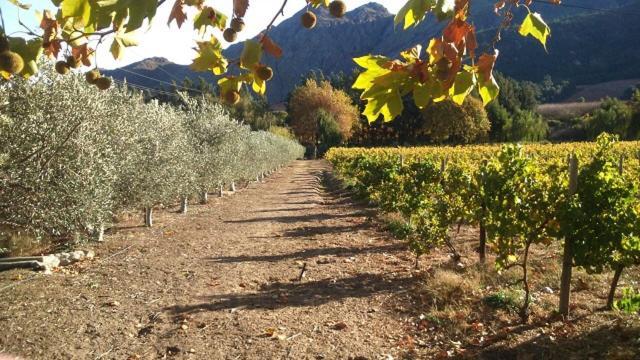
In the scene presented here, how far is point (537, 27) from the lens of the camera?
155cm

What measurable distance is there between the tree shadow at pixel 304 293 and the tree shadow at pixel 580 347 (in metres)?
2.29

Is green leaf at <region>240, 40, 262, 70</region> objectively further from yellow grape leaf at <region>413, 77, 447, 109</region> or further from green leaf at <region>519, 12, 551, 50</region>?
green leaf at <region>519, 12, 551, 50</region>

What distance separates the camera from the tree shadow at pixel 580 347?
15.1 ft

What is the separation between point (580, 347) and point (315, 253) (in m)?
5.47

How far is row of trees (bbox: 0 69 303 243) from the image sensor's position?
7617mm

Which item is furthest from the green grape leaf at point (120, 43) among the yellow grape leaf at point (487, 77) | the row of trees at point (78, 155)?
the row of trees at point (78, 155)

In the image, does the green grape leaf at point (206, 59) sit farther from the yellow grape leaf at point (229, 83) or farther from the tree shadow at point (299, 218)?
the tree shadow at point (299, 218)

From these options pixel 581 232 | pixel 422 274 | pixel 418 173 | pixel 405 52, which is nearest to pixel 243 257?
pixel 422 274

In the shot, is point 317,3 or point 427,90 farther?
point 317,3

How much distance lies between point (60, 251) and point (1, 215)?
177 cm

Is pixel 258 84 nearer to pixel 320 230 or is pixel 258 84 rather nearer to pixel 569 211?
pixel 569 211

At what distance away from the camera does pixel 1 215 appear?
25.1 feet

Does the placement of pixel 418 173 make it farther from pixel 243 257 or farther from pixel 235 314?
pixel 235 314

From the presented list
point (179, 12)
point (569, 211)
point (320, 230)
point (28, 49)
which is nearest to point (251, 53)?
point (179, 12)
